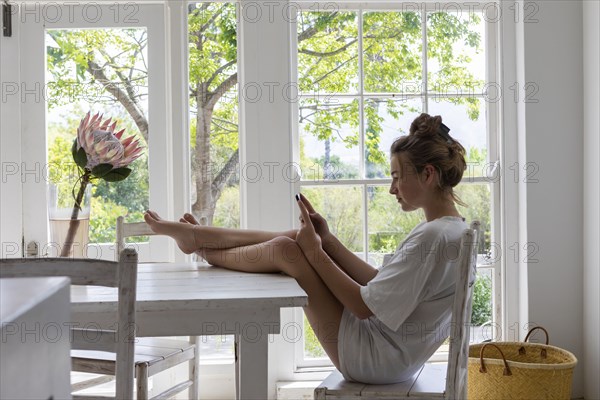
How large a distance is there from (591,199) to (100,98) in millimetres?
2360

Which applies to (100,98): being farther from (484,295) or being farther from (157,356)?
(484,295)

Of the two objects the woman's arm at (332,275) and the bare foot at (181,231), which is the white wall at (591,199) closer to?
the woman's arm at (332,275)

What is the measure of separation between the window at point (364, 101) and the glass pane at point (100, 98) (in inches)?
30.7

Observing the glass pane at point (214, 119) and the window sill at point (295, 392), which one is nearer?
the window sill at point (295, 392)

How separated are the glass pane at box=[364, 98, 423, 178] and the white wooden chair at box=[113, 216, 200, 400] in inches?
46.8

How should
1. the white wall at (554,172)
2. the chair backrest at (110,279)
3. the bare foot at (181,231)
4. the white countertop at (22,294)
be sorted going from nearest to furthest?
the white countertop at (22,294), the chair backrest at (110,279), the bare foot at (181,231), the white wall at (554,172)

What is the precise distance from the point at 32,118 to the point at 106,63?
435 mm

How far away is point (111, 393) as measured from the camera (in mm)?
3908

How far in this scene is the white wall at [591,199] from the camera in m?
3.75

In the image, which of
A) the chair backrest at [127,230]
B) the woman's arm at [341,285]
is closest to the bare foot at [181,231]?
Answer: the chair backrest at [127,230]

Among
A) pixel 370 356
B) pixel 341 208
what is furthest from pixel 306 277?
pixel 341 208

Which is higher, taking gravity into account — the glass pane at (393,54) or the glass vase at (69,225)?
the glass pane at (393,54)

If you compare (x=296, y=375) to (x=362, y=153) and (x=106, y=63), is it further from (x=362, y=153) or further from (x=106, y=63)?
(x=106, y=63)

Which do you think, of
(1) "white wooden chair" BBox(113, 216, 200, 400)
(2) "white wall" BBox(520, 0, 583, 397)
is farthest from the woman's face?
(2) "white wall" BBox(520, 0, 583, 397)
